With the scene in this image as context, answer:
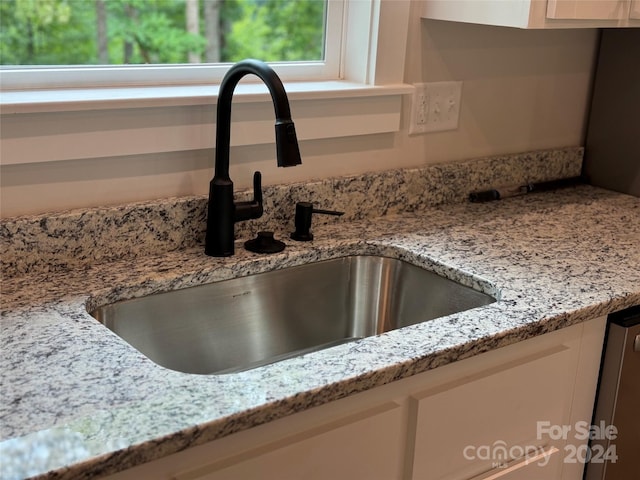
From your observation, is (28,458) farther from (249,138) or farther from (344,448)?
(249,138)

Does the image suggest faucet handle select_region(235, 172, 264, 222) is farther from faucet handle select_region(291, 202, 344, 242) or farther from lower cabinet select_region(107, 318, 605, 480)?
lower cabinet select_region(107, 318, 605, 480)

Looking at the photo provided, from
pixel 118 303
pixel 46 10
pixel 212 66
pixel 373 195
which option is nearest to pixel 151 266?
pixel 118 303

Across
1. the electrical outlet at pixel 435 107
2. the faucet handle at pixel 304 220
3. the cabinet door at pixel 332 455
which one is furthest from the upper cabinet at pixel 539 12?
the cabinet door at pixel 332 455

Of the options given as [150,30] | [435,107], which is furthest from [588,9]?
[150,30]

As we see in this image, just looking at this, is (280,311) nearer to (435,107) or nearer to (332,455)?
(332,455)

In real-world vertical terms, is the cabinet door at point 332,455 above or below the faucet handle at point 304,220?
below

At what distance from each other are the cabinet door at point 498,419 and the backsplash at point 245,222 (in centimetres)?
55

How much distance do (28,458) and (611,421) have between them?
1.04m

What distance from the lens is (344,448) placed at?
1028 millimetres

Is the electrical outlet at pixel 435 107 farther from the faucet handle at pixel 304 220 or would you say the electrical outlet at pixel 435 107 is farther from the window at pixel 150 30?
the window at pixel 150 30

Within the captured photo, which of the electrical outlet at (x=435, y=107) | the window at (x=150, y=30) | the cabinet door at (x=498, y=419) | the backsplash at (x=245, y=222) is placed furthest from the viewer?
the window at (x=150, y=30)

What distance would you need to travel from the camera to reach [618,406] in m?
1.37

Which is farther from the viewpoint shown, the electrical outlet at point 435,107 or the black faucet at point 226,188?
the electrical outlet at point 435,107

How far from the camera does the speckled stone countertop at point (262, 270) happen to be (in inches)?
33.8
